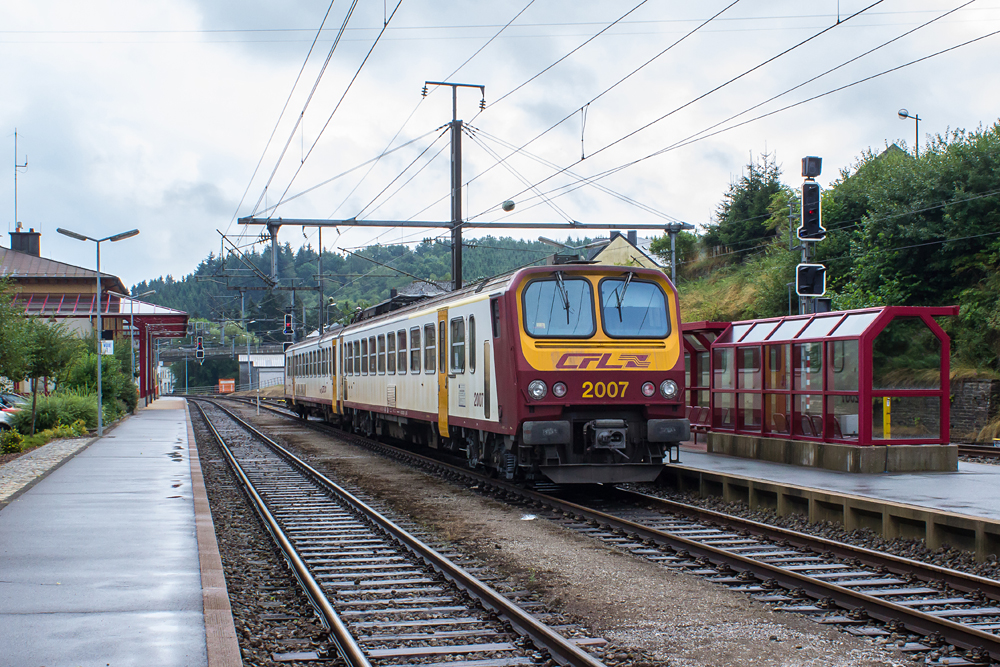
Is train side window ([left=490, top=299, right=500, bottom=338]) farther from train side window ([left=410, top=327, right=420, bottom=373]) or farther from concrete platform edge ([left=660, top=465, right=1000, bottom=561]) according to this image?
train side window ([left=410, top=327, right=420, bottom=373])

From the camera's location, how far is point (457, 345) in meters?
14.6

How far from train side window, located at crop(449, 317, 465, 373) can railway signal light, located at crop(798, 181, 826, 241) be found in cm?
529

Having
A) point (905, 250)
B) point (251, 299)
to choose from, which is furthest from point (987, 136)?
point (251, 299)

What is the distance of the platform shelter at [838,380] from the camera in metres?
13.4

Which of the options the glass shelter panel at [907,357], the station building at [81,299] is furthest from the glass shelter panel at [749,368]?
the station building at [81,299]

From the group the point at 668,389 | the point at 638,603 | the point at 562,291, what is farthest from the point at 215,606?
the point at 668,389

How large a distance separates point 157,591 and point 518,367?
5726mm

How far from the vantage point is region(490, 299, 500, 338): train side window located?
12.6 metres

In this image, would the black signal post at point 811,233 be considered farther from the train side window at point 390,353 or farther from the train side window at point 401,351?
the train side window at point 390,353

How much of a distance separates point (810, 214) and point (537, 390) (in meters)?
5.66

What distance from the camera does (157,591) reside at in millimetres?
7082

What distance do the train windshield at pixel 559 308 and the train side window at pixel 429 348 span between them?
3.99 metres

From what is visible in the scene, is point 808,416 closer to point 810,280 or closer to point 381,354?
point 810,280

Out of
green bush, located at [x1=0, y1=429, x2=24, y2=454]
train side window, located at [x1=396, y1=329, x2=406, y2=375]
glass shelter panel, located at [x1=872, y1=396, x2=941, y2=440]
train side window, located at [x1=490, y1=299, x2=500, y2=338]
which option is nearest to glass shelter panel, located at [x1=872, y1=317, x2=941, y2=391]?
glass shelter panel, located at [x1=872, y1=396, x2=941, y2=440]
